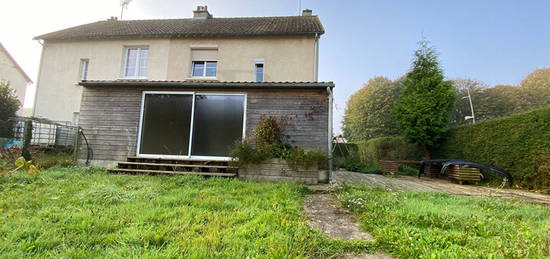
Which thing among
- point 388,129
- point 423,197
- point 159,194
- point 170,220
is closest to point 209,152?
point 159,194

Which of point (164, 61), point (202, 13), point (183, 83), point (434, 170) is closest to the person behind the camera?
point (183, 83)

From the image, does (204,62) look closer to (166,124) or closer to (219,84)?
(166,124)

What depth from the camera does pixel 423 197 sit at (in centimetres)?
393

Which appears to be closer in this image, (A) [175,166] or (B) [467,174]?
(A) [175,166]

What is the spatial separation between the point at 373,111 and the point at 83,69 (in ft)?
70.4

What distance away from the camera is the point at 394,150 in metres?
10.3

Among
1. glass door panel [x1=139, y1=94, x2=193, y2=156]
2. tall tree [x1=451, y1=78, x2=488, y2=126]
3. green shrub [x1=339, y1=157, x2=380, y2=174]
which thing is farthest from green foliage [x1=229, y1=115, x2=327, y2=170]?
tall tree [x1=451, y1=78, x2=488, y2=126]

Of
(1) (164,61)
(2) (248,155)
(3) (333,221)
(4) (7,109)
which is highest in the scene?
(1) (164,61)

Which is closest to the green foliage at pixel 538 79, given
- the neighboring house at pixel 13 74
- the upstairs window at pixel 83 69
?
the upstairs window at pixel 83 69

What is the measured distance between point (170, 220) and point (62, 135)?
10.5m

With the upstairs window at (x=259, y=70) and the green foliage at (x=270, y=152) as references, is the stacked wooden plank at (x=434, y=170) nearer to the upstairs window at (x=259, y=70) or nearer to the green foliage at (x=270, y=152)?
the green foliage at (x=270, y=152)

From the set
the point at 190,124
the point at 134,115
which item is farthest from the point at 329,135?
the point at 134,115

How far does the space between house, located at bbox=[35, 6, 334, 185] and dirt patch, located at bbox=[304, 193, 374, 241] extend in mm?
2345

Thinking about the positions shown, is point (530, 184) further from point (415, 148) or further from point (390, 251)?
point (390, 251)
